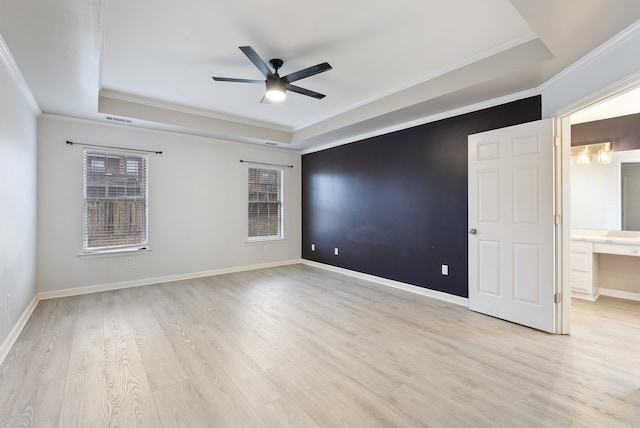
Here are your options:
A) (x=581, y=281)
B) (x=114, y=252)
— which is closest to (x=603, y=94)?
(x=581, y=281)

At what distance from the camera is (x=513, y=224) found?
3195 mm

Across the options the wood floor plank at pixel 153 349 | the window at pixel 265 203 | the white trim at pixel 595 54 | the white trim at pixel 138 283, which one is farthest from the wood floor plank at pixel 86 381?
the white trim at pixel 595 54

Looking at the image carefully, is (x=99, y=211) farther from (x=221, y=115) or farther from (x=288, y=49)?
(x=288, y=49)

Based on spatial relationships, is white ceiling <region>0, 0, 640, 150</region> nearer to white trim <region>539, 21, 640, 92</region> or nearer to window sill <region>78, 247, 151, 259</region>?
white trim <region>539, 21, 640, 92</region>

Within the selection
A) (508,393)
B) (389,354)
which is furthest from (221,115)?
(508,393)

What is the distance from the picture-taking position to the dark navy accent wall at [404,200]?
12.4ft

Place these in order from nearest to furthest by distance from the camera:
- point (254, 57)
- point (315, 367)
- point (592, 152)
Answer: point (315, 367), point (254, 57), point (592, 152)

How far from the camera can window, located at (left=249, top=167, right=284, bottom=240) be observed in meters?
6.01

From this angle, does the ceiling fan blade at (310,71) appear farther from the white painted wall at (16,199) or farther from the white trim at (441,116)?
the white painted wall at (16,199)

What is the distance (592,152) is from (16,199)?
7.28m

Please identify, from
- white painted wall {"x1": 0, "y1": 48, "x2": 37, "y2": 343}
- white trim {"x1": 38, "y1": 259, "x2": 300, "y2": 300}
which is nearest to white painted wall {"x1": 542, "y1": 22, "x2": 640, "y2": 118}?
white painted wall {"x1": 0, "y1": 48, "x2": 37, "y2": 343}

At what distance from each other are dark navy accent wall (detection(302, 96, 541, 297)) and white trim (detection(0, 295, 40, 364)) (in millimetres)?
4401

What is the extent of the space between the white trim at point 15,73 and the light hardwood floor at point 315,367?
2.49 meters

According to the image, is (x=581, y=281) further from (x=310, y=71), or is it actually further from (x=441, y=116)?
(x=310, y=71)
